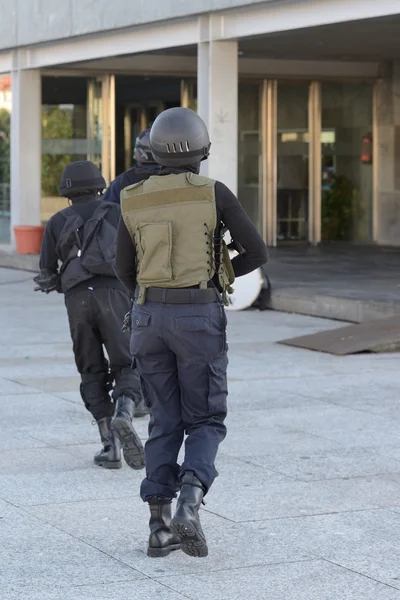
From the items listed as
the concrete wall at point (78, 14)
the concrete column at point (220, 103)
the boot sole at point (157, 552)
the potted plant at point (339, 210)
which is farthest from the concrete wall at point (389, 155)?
the boot sole at point (157, 552)

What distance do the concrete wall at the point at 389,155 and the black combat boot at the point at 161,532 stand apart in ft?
65.3

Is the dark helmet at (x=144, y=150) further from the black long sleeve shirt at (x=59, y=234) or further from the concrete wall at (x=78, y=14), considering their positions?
the concrete wall at (x=78, y=14)

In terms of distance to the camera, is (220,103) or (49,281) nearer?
(49,281)

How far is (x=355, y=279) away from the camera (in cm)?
1736

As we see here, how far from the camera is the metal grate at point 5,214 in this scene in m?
24.5

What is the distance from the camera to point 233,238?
5.41 metres

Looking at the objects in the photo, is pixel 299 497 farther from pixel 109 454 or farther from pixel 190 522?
pixel 190 522

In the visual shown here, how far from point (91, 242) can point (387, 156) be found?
61.0 feet

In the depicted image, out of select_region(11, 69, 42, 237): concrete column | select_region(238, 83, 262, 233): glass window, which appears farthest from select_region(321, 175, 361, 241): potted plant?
select_region(11, 69, 42, 237): concrete column

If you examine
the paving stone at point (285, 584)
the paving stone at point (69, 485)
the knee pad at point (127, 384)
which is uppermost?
the knee pad at point (127, 384)

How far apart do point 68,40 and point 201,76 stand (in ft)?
13.3

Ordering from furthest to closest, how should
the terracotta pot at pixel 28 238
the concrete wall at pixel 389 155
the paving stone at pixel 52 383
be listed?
the concrete wall at pixel 389 155, the terracotta pot at pixel 28 238, the paving stone at pixel 52 383

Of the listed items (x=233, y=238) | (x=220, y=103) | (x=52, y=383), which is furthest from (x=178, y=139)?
(x=220, y=103)

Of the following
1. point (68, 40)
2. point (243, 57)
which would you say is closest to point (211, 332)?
point (68, 40)
